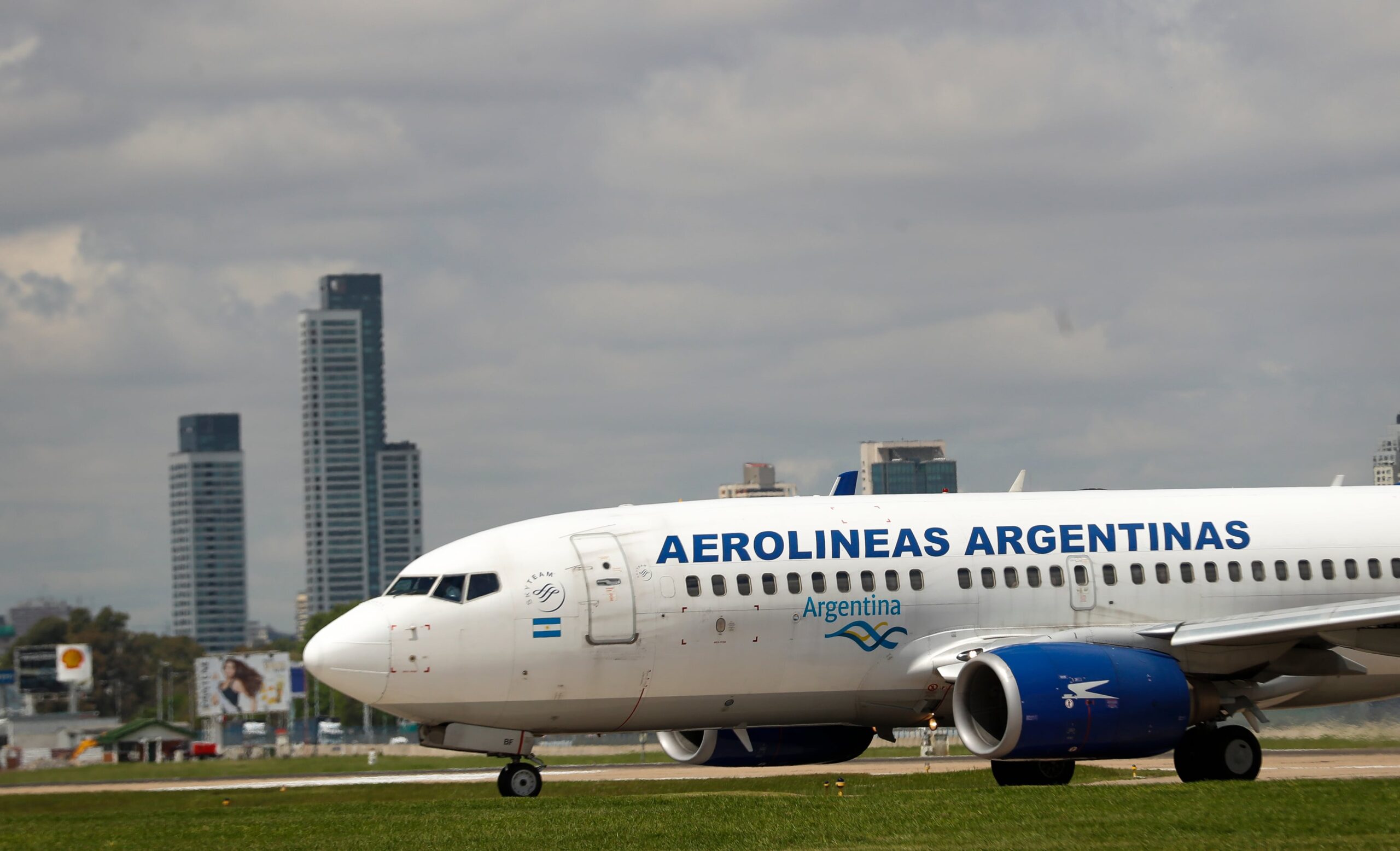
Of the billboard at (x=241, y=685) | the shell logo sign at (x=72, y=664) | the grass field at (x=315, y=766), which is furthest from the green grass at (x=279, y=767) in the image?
the shell logo sign at (x=72, y=664)

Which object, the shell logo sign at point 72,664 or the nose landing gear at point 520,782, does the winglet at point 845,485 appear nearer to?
the nose landing gear at point 520,782

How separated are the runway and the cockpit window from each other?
8.78 meters

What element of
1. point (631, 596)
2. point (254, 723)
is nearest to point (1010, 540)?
point (631, 596)

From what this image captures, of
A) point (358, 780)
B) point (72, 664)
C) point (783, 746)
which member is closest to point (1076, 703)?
point (783, 746)

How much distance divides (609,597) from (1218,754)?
8694mm

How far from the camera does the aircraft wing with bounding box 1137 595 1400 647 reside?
24.6 metres

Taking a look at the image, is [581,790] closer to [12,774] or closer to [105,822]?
[105,822]

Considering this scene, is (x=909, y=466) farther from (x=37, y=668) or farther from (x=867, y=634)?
(x=37, y=668)

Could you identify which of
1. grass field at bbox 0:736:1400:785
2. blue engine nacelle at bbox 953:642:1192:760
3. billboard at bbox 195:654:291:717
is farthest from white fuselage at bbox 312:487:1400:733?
billboard at bbox 195:654:291:717

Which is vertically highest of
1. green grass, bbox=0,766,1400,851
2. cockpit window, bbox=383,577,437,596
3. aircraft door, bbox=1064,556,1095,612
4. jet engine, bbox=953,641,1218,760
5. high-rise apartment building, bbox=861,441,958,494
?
high-rise apartment building, bbox=861,441,958,494

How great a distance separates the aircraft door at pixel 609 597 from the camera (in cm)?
2584

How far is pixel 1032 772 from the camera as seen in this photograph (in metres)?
28.1

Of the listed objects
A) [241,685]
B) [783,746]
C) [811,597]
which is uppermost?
[811,597]

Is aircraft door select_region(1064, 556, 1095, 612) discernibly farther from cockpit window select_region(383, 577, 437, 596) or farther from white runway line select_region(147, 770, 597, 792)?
white runway line select_region(147, 770, 597, 792)
